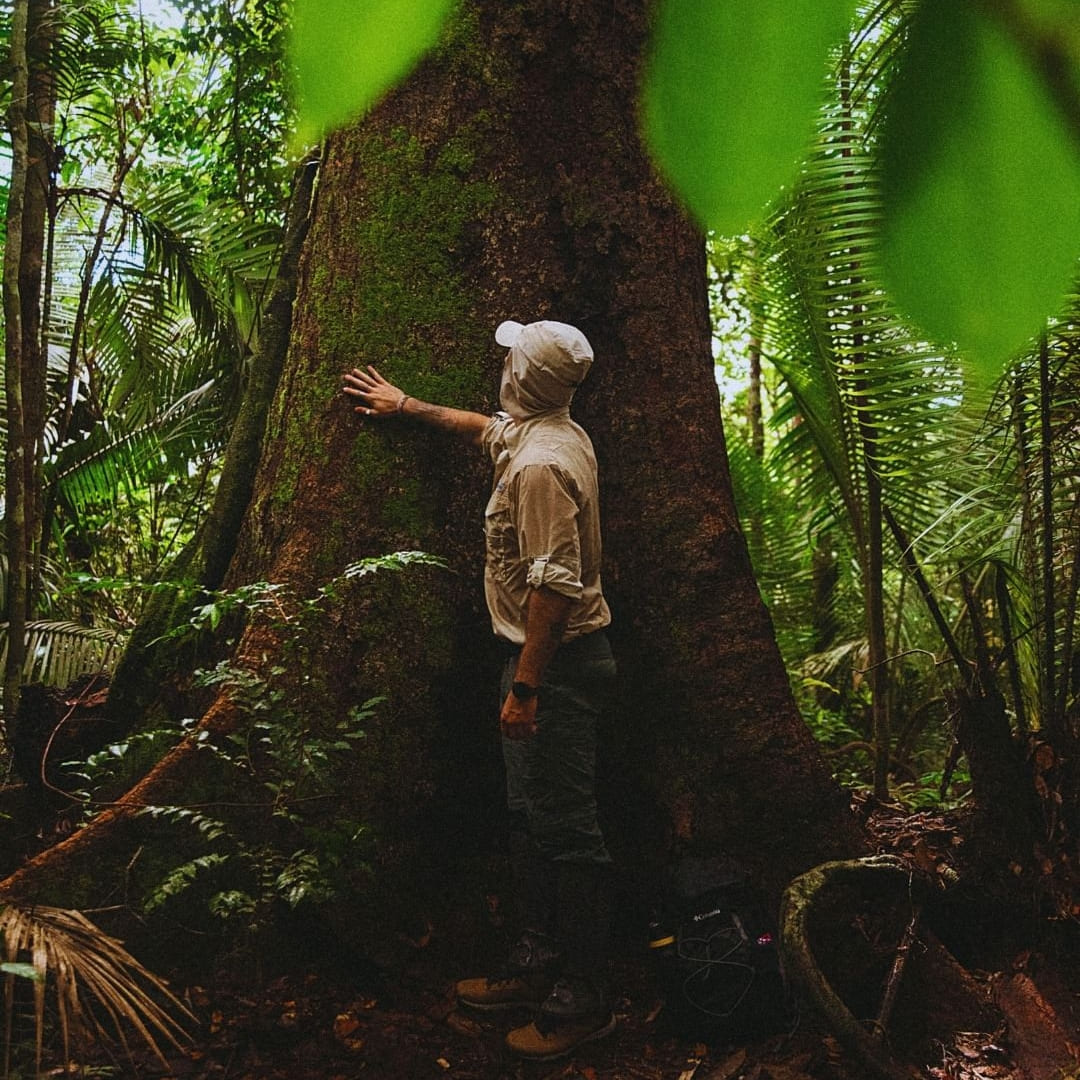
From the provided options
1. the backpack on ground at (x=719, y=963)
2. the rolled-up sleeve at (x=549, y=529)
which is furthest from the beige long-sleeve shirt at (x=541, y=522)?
the backpack on ground at (x=719, y=963)

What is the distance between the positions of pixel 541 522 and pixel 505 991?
1.20 metres

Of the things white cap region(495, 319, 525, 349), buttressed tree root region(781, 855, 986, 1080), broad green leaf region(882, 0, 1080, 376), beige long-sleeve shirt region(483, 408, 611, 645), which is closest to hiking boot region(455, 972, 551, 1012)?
buttressed tree root region(781, 855, 986, 1080)

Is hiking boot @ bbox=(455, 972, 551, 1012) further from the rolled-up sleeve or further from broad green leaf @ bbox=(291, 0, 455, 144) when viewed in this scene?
broad green leaf @ bbox=(291, 0, 455, 144)

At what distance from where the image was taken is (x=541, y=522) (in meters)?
2.42

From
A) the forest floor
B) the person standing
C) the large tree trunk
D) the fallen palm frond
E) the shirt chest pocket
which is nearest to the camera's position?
the fallen palm frond

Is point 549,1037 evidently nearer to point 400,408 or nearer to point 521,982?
point 521,982

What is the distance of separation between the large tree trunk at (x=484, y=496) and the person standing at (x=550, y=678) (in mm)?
192

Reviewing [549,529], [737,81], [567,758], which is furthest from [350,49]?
[567,758]

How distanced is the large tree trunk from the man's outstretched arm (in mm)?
41

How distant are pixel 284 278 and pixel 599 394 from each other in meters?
1.15

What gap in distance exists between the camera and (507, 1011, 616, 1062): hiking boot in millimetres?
→ 2437

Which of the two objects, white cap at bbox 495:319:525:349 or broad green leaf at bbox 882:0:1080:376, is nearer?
broad green leaf at bbox 882:0:1080:376

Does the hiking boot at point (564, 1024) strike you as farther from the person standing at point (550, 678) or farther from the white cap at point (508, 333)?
the white cap at point (508, 333)

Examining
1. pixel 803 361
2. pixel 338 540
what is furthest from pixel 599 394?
pixel 803 361
